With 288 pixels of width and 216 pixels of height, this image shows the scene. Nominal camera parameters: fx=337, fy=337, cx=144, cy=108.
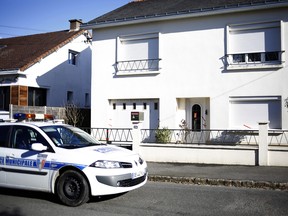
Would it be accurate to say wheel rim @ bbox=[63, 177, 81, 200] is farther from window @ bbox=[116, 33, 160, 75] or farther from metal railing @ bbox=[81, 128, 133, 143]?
window @ bbox=[116, 33, 160, 75]

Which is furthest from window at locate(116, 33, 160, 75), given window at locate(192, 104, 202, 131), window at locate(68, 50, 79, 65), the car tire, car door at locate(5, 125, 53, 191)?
the car tire

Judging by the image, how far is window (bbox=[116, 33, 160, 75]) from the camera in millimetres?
14688

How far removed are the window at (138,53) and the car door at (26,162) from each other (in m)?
8.37

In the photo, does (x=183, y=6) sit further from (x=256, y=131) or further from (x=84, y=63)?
(x=84, y=63)

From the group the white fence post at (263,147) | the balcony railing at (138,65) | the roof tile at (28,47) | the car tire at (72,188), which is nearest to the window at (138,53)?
the balcony railing at (138,65)

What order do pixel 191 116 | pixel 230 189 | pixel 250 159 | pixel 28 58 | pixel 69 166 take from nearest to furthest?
pixel 69 166, pixel 230 189, pixel 250 159, pixel 191 116, pixel 28 58

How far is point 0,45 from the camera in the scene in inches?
934

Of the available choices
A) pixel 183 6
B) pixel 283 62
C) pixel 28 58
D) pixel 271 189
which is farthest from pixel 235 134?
pixel 28 58

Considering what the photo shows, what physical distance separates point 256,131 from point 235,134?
779mm

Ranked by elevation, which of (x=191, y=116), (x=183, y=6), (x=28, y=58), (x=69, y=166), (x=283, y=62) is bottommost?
(x=69, y=166)

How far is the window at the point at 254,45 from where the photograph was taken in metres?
12.7

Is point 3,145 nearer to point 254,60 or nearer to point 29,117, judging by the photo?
point 29,117

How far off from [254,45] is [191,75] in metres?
2.69

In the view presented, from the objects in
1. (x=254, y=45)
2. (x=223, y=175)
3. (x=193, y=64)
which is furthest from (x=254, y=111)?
(x=223, y=175)
